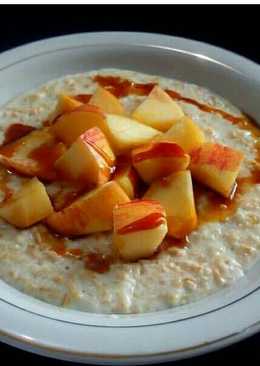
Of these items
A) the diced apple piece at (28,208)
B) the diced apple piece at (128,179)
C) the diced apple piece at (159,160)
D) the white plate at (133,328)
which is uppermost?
the diced apple piece at (159,160)

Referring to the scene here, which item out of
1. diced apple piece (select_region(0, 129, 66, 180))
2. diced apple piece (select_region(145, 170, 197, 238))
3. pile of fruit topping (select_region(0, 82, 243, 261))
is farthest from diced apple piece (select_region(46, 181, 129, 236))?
diced apple piece (select_region(0, 129, 66, 180))

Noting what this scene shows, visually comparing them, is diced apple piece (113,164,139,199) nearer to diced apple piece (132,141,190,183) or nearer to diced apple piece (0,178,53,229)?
diced apple piece (132,141,190,183)

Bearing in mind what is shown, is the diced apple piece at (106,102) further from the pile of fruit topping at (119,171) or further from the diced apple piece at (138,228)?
the diced apple piece at (138,228)

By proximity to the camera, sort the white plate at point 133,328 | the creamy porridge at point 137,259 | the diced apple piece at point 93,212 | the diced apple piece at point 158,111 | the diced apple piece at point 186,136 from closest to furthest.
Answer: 1. the white plate at point 133,328
2. the creamy porridge at point 137,259
3. the diced apple piece at point 93,212
4. the diced apple piece at point 186,136
5. the diced apple piece at point 158,111

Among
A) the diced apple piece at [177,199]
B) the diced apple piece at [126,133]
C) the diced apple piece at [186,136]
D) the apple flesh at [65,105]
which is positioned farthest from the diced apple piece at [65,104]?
the diced apple piece at [177,199]

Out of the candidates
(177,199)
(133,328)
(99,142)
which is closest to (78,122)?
(99,142)
